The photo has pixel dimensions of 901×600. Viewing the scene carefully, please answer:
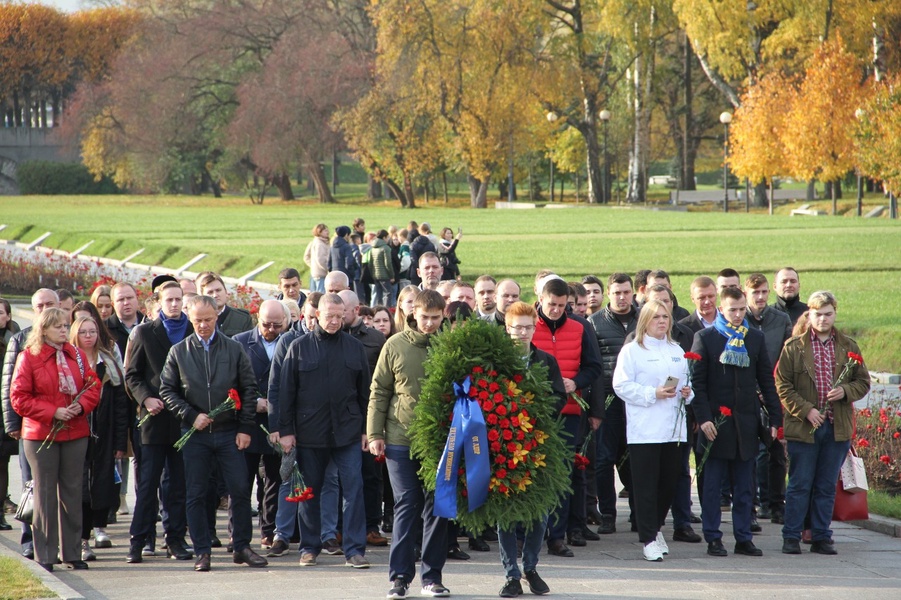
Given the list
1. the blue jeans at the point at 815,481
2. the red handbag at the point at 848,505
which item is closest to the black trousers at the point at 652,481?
the blue jeans at the point at 815,481

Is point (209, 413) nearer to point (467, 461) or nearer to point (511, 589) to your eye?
point (467, 461)

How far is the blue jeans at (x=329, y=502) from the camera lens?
8047mm

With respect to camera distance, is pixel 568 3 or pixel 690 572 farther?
pixel 568 3

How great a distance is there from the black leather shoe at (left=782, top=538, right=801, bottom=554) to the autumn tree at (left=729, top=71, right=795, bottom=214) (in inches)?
1624

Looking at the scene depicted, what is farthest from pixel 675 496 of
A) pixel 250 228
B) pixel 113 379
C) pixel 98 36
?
pixel 98 36

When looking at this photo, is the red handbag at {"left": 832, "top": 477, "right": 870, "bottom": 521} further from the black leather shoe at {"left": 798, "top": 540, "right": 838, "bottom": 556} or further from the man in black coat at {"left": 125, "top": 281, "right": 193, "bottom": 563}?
the man in black coat at {"left": 125, "top": 281, "right": 193, "bottom": 563}

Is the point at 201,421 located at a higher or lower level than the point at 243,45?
lower

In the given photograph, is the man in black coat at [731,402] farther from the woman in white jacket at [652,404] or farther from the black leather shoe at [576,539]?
the black leather shoe at [576,539]

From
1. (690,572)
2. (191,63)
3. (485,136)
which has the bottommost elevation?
(690,572)

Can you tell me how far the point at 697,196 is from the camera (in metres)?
64.6

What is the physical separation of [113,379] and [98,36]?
80.2 metres

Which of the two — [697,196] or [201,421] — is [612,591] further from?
[697,196]

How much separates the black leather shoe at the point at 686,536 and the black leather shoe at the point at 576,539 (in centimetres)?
71

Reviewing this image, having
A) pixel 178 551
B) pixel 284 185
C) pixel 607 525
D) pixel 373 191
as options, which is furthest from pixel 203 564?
pixel 373 191
